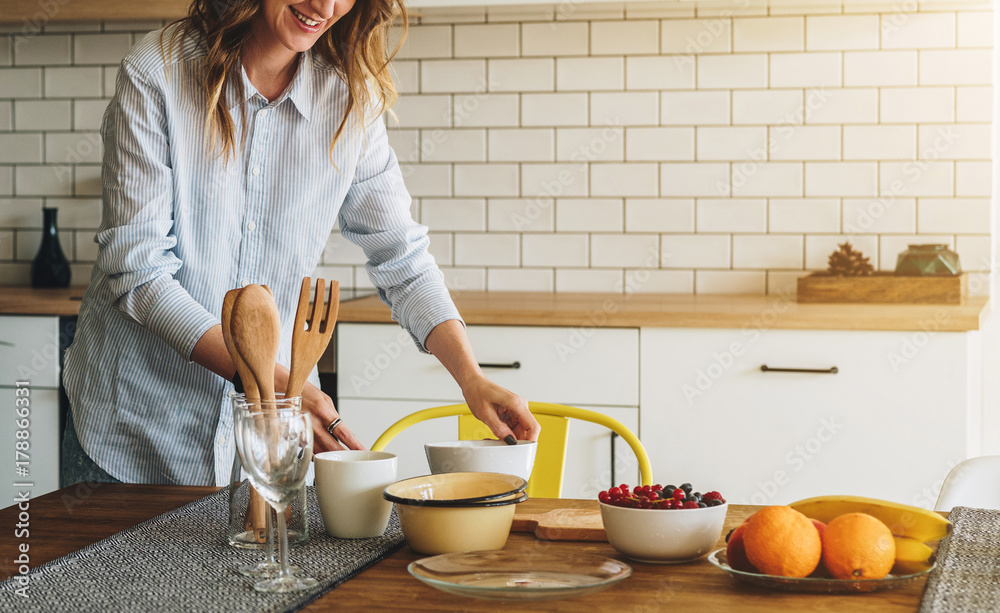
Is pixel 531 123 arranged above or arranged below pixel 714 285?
above

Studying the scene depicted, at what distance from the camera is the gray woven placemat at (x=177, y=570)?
33.0 inches

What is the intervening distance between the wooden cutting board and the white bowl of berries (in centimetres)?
8

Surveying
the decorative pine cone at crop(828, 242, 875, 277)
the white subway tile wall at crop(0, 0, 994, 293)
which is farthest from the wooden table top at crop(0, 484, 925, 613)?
the white subway tile wall at crop(0, 0, 994, 293)

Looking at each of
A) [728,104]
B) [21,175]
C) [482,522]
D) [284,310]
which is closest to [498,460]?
[482,522]

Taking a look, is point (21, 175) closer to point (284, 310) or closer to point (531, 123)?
point (531, 123)

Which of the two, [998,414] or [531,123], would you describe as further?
[531,123]

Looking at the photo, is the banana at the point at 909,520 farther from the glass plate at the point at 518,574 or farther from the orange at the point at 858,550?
the glass plate at the point at 518,574

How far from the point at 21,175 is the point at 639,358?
223cm

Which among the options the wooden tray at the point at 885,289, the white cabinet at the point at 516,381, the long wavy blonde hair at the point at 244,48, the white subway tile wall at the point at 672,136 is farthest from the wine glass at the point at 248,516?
the white subway tile wall at the point at 672,136

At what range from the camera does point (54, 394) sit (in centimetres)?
257

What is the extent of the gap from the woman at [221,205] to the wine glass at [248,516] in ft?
1.28

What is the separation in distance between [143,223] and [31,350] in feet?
4.82

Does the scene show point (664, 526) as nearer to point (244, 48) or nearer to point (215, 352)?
point (215, 352)

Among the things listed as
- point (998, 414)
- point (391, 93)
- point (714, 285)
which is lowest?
point (998, 414)
